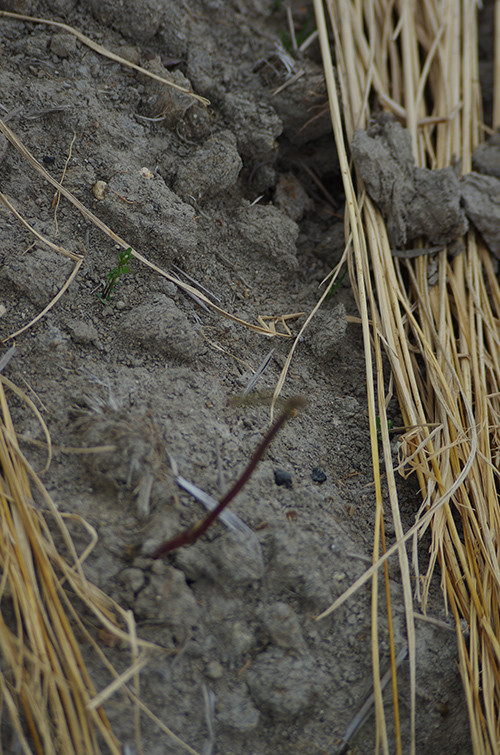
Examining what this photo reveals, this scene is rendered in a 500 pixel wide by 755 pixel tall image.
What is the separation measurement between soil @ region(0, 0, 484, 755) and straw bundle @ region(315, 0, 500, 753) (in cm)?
7

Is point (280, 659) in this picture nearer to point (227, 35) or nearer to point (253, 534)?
point (253, 534)

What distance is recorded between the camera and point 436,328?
1.83 meters

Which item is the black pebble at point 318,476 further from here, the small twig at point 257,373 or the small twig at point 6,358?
the small twig at point 6,358

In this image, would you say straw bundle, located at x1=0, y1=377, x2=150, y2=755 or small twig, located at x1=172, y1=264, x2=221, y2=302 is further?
small twig, located at x1=172, y1=264, x2=221, y2=302

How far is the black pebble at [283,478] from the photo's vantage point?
1.40 meters

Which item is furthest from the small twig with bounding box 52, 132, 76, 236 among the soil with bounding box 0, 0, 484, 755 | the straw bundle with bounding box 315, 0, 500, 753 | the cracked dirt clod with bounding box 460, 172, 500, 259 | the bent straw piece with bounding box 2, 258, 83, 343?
the cracked dirt clod with bounding box 460, 172, 500, 259

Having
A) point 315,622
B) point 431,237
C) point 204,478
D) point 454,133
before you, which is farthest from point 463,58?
point 315,622

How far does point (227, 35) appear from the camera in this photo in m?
2.04

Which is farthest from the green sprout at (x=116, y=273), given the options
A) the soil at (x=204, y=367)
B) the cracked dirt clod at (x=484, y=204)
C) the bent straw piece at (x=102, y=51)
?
the cracked dirt clod at (x=484, y=204)

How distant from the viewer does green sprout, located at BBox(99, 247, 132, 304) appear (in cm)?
149

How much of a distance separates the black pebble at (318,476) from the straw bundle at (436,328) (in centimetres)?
15

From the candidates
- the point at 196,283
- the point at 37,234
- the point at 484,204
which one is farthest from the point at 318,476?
the point at 484,204

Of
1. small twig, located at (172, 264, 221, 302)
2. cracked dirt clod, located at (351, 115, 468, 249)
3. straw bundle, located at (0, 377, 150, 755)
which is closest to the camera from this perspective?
straw bundle, located at (0, 377, 150, 755)

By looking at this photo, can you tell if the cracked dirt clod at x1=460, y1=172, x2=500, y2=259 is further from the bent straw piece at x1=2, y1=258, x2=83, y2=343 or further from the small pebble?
the small pebble
